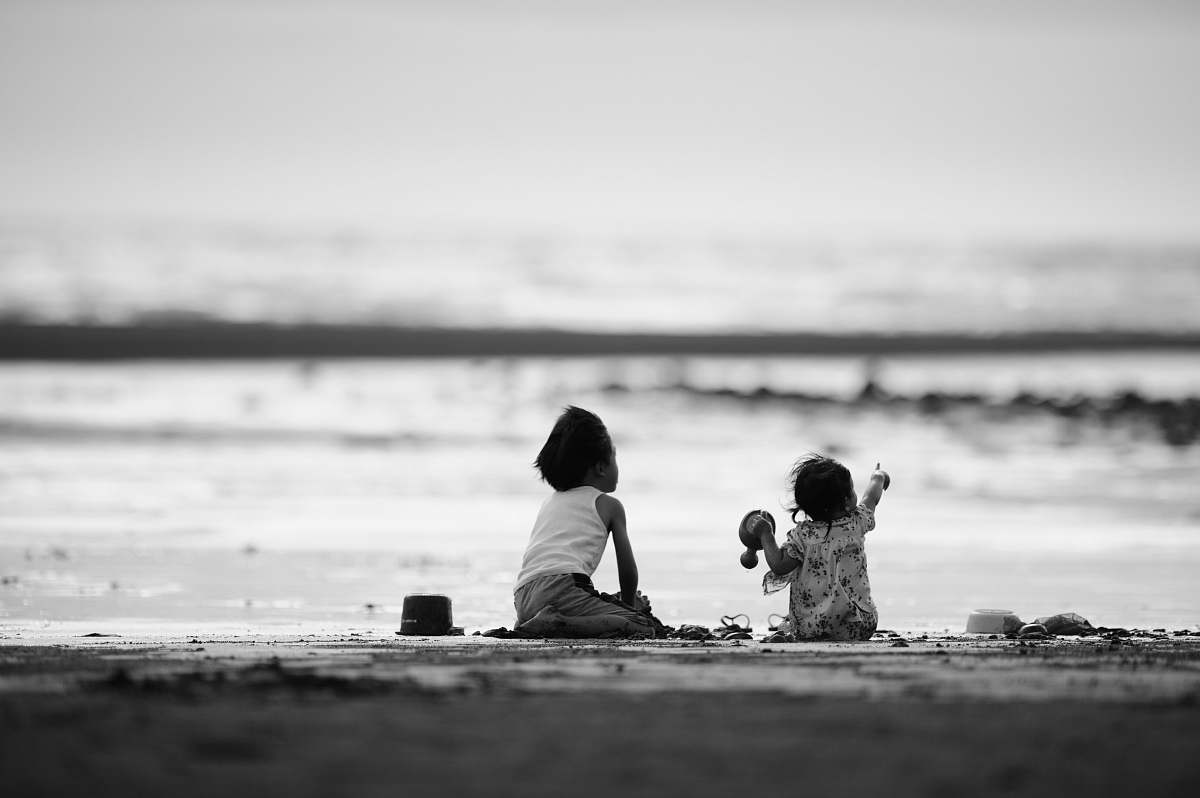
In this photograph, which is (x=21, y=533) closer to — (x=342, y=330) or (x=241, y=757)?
(x=241, y=757)

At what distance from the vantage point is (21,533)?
9219 millimetres

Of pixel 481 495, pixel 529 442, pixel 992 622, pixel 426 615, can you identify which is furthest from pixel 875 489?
pixel 529 442

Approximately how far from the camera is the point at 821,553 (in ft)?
20.5

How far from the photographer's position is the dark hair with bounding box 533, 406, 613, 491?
6.40m

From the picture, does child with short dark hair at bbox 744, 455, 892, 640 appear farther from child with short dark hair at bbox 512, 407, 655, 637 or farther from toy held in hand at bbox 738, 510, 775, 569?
child with short dark hair at bbox 512, 407, 655, 637

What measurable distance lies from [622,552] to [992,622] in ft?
4.49

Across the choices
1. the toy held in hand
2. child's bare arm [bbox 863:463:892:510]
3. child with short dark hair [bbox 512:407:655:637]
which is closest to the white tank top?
child with short dark hair [bbox 512:407:655:637]

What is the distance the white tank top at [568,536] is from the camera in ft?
20.8

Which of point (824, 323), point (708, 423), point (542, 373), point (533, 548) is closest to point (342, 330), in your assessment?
point (542, 373)

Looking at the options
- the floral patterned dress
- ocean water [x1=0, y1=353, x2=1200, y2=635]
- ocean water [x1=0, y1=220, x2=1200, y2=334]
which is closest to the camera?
the floral patterned dress

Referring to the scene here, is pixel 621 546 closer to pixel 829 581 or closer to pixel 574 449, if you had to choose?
pixel 574 449

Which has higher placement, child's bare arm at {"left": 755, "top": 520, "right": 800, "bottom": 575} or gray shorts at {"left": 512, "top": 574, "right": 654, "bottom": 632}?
child's bare arm at {"left": 755, "top": 520, "right": 800, "bottom": 575}

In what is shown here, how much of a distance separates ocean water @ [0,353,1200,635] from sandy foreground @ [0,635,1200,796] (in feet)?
6.57

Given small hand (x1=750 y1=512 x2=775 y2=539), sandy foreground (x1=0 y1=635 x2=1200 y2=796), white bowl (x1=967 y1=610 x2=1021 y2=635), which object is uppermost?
small hand (x1=750 y1=512 x2=775 y2=539)
